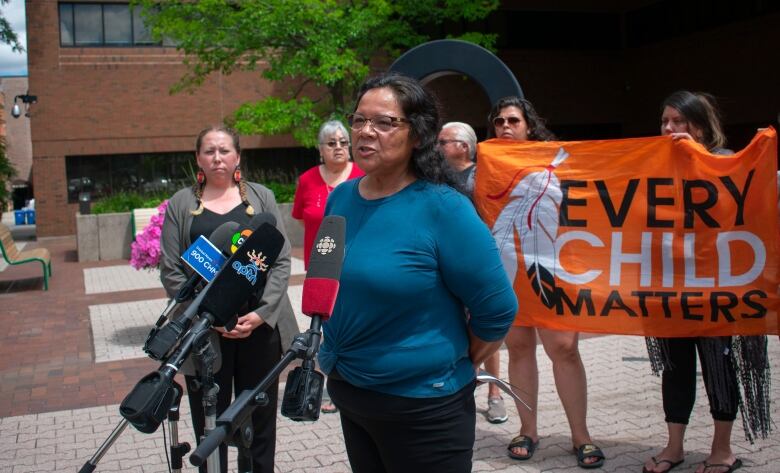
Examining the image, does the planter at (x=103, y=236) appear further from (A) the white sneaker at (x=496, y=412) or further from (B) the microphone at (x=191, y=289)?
(B) the microphone at (x=191, y=289)

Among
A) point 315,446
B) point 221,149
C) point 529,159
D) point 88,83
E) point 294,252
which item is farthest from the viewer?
point 88,83

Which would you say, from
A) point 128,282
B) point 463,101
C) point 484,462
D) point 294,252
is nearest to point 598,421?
point 484,462

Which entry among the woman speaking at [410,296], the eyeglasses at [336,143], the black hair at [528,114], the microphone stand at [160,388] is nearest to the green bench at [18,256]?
the eyeglasses at [336,143]

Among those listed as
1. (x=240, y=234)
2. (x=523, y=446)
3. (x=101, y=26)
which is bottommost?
(x=523, y=446)

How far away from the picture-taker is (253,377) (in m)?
4.11

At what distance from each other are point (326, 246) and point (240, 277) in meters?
0.28

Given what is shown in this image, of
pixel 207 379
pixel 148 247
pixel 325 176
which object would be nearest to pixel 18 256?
pixel 148 247

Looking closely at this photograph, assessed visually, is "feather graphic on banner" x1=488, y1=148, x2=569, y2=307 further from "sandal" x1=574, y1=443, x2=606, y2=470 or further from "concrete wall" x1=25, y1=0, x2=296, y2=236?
"concrete wall" x1=25, y1=0, x2=296, y2=236

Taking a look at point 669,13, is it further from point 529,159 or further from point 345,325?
point 345,325

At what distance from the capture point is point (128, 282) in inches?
559

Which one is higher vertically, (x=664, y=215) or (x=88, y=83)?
(x=88, y=83)

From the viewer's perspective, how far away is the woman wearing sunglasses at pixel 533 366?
15.9 feet

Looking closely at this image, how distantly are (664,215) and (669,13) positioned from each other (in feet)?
80.9

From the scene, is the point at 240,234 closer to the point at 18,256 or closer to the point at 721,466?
the point at 721,466
